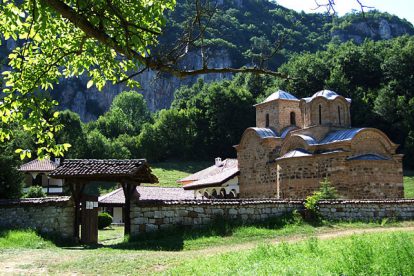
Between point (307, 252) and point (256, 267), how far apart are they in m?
1.89

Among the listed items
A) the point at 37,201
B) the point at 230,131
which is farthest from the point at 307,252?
the point at 230,131

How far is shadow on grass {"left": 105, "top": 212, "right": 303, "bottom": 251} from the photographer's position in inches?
470

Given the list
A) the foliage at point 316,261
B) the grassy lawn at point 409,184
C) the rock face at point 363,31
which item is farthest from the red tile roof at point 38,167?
the rock face at point 363,31

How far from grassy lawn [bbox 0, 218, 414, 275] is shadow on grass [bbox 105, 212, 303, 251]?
0.03 metres

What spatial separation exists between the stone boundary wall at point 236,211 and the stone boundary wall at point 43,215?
2.29 meters

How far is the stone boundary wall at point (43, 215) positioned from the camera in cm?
1401

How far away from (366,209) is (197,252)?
311 inches

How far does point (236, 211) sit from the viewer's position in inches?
567

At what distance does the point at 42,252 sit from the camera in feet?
36.8

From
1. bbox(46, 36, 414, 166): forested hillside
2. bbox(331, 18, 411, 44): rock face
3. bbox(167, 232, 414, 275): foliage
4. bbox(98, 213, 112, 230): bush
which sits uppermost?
bbox(331, 18, 411, 44): rock face

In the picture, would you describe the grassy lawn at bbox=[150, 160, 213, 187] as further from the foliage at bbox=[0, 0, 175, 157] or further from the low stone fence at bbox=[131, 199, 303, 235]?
the foliage at bbox=[0, 0, 175, 157]

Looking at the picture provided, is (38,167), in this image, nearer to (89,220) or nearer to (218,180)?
(218,180)

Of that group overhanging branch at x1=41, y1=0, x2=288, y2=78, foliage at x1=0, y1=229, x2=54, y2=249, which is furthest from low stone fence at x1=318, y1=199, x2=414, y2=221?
overhanging branch at x1=41, y1=0, x2=288, y2=78

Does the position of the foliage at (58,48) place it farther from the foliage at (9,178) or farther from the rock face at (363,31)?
the rock face at (363,31)
